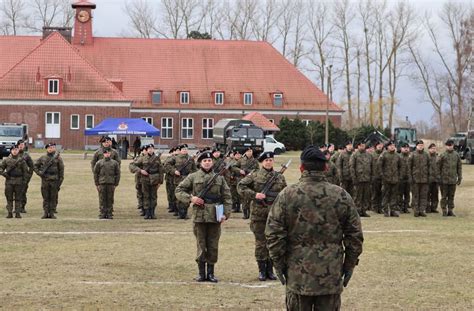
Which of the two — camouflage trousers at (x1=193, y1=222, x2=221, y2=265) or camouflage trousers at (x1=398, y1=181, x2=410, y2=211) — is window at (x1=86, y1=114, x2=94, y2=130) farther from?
camouflage trousers at (x1=193, y1=222, x2=221, y2=265)

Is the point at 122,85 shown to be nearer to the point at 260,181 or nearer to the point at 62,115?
the point at 62,115

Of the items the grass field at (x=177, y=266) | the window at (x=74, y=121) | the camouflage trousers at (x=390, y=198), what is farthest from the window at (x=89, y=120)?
the camouflage trousers at (x=390, y=198)

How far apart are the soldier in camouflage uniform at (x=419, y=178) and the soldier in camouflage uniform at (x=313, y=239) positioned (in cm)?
1506

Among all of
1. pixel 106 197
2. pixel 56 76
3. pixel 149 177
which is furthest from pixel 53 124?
pixel 106 197

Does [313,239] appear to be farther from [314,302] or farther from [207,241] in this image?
[207,241]

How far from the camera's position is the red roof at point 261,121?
68.1 meters

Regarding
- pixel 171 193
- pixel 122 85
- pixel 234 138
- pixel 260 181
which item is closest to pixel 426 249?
pixel 260 181

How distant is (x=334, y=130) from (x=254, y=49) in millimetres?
13814

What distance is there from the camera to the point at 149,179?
69.5 ft

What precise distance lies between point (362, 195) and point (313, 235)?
49.9 ft

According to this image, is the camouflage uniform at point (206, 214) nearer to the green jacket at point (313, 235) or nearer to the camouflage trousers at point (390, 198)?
the green jacket at point (313, 235)

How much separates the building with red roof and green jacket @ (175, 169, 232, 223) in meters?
56.4

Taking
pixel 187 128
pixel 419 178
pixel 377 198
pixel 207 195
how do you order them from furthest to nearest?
1. pixel 187 128
2. pixel 377 198
3. pixel 419 178
4. pixel 207 195

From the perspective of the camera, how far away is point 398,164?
22.2 metres
